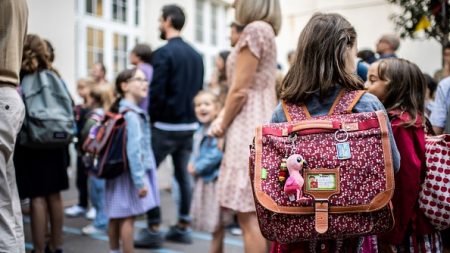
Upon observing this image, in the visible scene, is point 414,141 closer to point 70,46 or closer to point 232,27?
point 232,27

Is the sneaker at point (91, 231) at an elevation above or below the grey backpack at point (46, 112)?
below

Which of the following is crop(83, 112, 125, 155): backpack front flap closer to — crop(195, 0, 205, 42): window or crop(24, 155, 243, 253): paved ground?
crop(24, 155, 243, 253): paved ground

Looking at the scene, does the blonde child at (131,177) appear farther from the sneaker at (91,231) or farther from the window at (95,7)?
the window at (95,7)

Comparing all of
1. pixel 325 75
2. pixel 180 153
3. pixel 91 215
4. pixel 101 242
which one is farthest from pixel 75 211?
pixel 325 75

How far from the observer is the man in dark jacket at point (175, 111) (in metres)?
4.62

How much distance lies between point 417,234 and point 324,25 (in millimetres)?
1160

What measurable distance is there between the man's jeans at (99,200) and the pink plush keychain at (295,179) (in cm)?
341

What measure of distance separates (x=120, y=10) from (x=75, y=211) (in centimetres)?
755

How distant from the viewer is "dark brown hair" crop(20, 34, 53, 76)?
12.0 ft

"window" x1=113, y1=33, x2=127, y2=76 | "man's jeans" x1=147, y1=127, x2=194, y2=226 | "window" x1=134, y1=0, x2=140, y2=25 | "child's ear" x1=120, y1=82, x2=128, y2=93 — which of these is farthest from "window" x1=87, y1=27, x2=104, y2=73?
"child's ear" x1=120, y1=82, x2=128, y2=93

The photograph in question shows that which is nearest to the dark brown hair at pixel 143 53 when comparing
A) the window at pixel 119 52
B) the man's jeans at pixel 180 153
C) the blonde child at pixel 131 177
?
the man's jeans at pixel 180 153

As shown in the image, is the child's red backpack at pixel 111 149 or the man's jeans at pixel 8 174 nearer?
the man's jeans at pixel 8 174

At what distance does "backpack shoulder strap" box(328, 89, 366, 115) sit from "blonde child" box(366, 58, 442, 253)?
49 centimetres

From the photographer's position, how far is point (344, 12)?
1208 centimetres
